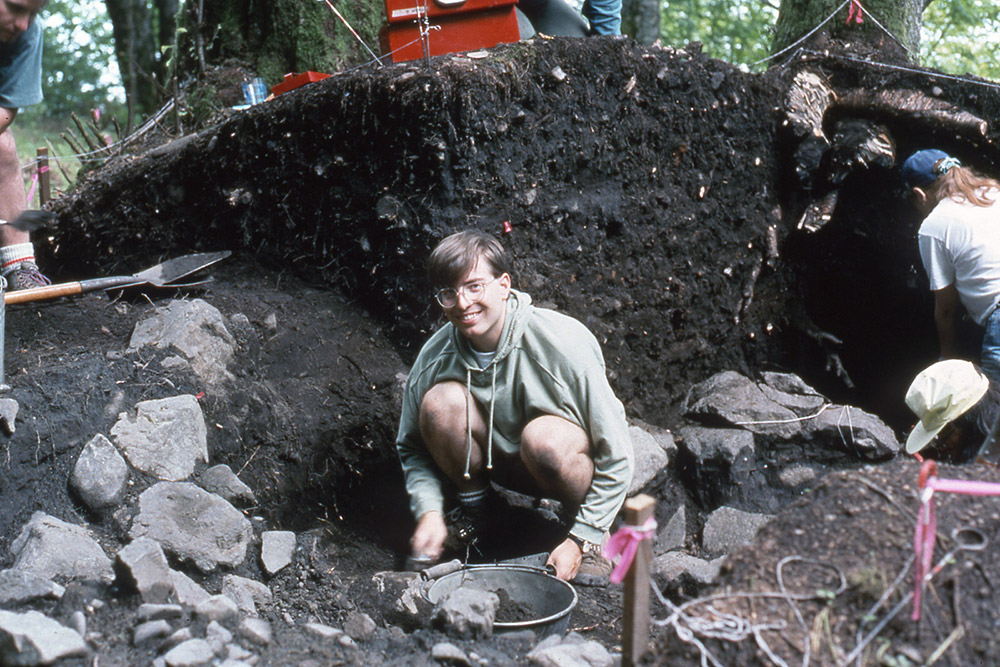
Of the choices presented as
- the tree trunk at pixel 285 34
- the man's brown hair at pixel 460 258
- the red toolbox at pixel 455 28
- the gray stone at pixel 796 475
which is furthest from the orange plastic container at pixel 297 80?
the gray stone at pixel 796 475

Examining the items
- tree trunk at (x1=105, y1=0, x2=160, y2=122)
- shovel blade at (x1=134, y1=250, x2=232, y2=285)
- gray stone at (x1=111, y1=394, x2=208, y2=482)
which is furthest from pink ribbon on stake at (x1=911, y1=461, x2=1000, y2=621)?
tree trunk at (x1=105, y1=0, x2=160, y2=122)

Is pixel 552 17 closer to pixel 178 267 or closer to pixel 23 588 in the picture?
pixel 178 267

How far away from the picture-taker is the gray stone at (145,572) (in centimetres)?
222

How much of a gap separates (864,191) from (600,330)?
2.12 m

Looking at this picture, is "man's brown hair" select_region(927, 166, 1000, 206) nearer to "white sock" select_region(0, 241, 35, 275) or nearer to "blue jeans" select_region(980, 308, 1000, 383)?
"blue jeans" select_region(980, 308, 1000, 383)

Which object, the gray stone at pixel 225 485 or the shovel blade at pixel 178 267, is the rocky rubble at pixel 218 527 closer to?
the gray stone at pixel 225 485

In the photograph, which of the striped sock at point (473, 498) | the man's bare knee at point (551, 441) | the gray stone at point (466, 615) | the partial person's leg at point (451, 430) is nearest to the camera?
the gray stone at point (466, 615)

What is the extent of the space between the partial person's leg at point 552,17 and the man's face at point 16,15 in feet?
7.99

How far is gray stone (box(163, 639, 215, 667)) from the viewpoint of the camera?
6.40 ft

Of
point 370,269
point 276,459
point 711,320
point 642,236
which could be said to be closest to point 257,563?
point 276,459

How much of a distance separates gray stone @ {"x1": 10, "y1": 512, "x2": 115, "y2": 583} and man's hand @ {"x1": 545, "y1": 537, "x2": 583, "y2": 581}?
1394 millimetres

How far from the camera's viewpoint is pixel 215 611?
7.21ft

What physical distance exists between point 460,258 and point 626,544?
55.5 inches

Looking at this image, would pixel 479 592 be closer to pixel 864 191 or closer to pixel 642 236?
pixel 642 236
